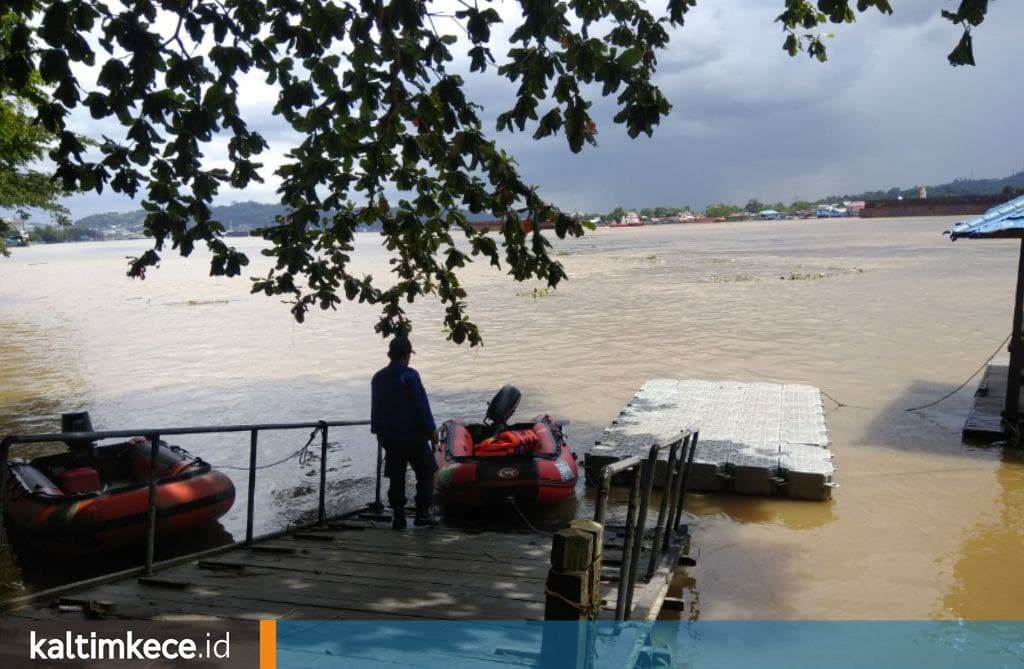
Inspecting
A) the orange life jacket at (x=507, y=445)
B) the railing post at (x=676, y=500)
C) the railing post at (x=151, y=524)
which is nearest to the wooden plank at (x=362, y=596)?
the railing post at (x=151, y=524)

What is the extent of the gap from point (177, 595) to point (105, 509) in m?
2.94

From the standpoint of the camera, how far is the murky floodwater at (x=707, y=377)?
22.9 feet

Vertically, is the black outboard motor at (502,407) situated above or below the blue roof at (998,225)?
below

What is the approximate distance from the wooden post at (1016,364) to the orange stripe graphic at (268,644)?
9294mm

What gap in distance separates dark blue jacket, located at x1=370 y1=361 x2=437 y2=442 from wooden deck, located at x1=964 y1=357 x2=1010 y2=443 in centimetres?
760

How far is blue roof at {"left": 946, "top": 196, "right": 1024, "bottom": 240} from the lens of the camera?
895 cm

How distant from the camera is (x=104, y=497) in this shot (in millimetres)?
6945

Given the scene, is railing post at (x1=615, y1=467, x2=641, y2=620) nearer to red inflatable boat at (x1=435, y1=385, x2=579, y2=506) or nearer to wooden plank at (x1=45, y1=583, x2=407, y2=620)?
wooden plank at (x1=45, y1=583, x2=407, y2=620)

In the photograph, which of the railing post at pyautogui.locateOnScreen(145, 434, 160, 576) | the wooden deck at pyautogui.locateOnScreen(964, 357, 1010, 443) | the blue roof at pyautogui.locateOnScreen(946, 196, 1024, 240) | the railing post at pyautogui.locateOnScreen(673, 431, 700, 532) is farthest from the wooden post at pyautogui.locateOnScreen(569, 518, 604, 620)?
the wooden deck at pyautogui.locateOnScreen(964, 357, 1010, 443)

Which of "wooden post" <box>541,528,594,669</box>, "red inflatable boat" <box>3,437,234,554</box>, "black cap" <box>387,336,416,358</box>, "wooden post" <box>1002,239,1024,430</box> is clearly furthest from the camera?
"wooden post" <box>1002,239,1024,430</box>

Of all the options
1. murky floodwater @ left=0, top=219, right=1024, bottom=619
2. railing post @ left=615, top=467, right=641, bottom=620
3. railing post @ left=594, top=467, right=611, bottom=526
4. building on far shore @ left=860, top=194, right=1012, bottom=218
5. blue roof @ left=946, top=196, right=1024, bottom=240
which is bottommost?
murky floodwater @ left=0, top=219, right=1024, bottom=619

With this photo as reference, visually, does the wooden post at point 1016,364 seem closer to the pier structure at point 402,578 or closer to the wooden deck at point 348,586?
the pier structure at point 402,578

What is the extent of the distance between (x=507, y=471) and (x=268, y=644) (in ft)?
14.8

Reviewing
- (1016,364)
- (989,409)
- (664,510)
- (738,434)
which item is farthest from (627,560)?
(989,409)
